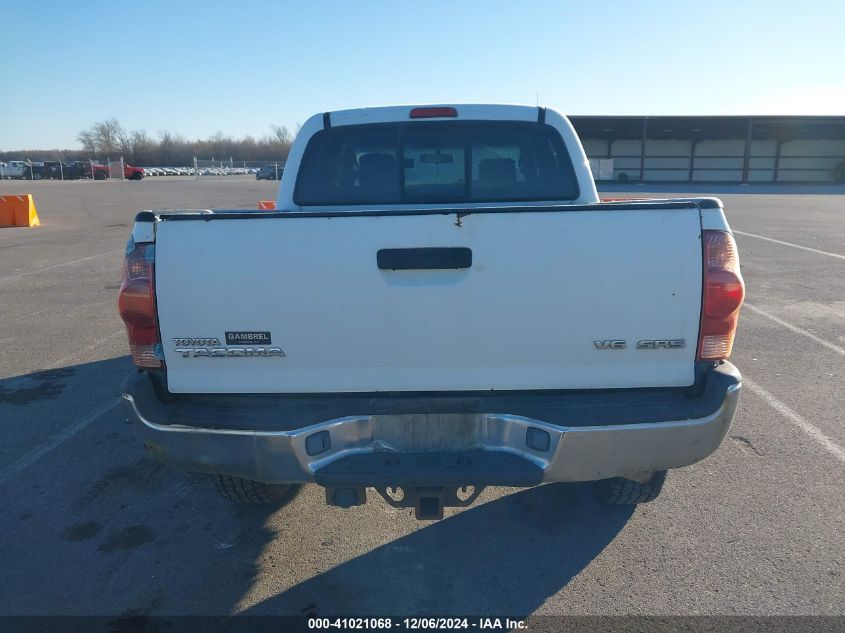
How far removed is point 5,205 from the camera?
19.5 meters

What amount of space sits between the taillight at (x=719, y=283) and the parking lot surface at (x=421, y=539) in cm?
131

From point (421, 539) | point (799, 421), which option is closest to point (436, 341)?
point (421, 539)

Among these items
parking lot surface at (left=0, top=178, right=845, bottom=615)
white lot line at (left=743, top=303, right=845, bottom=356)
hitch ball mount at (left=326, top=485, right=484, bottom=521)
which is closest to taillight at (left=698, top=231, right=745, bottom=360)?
hitch ball mount at (left=326, top=485, right=484, bottom=521)

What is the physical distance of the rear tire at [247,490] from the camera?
3.41 m

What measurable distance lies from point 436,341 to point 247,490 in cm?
151

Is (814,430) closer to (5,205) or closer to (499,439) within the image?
(499,439)

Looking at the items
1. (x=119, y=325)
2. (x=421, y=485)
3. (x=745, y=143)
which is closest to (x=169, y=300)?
(x=421, y=485)

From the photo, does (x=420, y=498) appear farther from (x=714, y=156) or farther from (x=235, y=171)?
(x=235, y=171)

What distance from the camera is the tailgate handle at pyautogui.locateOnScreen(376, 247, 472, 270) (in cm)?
263

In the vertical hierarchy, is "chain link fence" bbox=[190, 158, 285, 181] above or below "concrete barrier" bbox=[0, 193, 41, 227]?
above

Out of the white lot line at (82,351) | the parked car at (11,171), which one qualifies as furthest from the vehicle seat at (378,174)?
the parked car at (11,171)

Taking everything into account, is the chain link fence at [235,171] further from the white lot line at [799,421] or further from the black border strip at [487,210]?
the black border strip at [487,210]

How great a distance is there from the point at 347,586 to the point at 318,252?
1612mm

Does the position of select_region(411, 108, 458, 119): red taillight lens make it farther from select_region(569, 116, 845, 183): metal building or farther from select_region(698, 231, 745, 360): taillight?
select_region(569, 116, 845, 183): metal building
